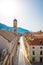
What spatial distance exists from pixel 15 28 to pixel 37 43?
1768 centimetres

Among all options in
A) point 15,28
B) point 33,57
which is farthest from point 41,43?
point 15,28

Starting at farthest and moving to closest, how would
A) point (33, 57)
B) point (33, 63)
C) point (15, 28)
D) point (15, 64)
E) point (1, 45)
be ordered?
point (15, 28)
point (33, 57)
point (33, 63)
point (15, 64)
point (1, 45)

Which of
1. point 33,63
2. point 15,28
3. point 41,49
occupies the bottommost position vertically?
point 33,63

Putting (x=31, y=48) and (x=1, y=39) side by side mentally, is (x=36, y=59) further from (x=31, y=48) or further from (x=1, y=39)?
(x=1, y=39)

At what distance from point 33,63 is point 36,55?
775 mm

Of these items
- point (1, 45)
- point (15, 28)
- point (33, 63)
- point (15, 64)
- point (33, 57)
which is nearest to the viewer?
point (1, 45)

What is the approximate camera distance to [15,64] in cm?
805

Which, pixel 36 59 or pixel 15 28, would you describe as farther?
pixel 15 28

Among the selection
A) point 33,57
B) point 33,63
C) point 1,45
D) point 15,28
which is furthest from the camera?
point 15,28

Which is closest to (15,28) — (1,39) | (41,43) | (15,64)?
(41,43)

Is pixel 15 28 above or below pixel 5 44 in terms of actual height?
above

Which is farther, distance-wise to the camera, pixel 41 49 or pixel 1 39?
pixel 41 49

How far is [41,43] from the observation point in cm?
994

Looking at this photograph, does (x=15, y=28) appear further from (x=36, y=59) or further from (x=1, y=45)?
(x=1, y=45)
